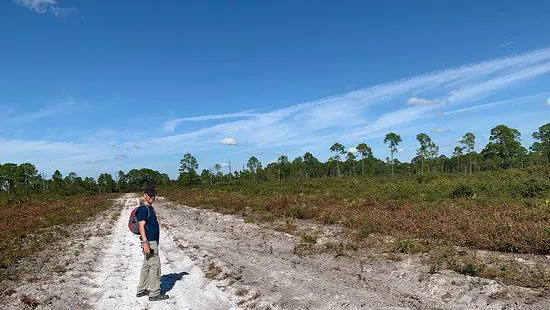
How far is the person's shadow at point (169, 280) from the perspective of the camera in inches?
370

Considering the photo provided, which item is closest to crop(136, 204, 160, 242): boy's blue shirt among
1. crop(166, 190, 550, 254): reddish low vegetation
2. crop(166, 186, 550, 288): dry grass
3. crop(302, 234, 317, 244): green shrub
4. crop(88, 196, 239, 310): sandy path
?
crop(88, 196, 239, 310): sandy path

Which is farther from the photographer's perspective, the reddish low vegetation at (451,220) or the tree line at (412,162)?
the tree line at (412,162)

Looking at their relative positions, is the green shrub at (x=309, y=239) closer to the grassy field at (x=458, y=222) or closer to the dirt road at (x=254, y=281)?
the grassy field at (x=458, y=222)

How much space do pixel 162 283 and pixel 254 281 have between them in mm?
2318

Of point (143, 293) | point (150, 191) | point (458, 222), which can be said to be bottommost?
point (143, 293)

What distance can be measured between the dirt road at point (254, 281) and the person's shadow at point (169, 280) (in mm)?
26

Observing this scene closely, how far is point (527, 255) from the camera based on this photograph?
396 inches

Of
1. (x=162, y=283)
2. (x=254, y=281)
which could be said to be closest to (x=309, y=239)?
(x=254, y=281)

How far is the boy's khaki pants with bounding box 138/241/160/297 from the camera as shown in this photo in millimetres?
8461

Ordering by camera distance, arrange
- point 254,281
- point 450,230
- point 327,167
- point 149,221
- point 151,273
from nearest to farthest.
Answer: point 151,273 < point 149,221 < point 254,281 < point 450,230 < point 327,167

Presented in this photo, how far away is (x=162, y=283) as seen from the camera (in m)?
9.88

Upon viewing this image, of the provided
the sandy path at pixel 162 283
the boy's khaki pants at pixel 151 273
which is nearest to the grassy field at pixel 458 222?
the sandy path at pixel 162 283

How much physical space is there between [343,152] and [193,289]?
101 m

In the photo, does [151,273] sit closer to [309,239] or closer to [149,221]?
[149,221]
